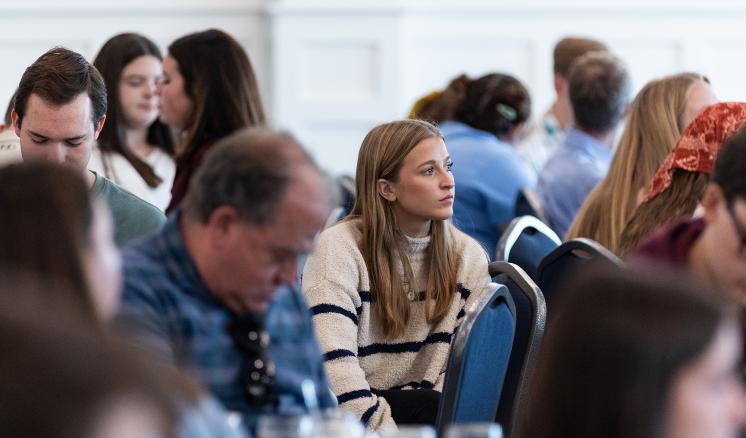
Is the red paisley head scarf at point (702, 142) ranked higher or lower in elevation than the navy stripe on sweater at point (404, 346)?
higher

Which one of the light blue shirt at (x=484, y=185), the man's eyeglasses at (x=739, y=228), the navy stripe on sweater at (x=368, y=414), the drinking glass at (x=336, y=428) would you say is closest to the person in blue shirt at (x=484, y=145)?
the light blue shirt at (x=484, y=185)

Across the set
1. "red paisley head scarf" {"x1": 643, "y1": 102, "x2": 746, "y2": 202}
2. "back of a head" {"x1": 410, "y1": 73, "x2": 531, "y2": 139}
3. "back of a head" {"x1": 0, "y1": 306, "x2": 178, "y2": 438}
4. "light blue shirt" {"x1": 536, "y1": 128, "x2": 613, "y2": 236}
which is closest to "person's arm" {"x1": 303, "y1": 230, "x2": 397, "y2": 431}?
"red paisley head scarf" {"x1": 643, "y1": 102, "x2": 746, "y2": 202}

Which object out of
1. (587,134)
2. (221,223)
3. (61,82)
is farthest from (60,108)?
(587,134)

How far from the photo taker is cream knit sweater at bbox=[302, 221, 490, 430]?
121 inches

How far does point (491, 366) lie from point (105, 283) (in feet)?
4.36

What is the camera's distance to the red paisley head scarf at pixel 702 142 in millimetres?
3203

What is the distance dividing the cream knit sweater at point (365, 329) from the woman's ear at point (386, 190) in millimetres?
129

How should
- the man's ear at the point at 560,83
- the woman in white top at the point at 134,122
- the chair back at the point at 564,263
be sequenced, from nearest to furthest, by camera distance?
the chair back at the point at 564,263 < the woman in white top at the point at 134,122 < the man's ear at the point at 560,83

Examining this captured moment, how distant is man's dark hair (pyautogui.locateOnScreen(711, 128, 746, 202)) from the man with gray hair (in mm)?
660

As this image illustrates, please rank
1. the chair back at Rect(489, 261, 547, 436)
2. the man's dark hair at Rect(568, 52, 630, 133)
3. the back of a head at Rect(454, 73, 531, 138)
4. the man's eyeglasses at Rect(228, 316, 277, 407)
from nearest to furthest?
1. the man's eyeglasses at Rect(228, 316, 277, 407)
2. the chair back at Rect(489, 261, 547, 436)
3. the man's dark hair at Rect(568, 52, 630, 133)
4. the back of a head at Rect(454, 73, 531, 138)

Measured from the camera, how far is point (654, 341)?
153 cm

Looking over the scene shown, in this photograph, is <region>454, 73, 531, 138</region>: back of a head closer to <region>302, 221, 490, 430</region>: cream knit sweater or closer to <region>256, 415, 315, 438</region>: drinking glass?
<region>302, 221, 490, 430</region>: cream knit sweater

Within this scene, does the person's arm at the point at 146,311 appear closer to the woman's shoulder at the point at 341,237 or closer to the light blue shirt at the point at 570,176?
the woman's shoulder at the point at 341,237

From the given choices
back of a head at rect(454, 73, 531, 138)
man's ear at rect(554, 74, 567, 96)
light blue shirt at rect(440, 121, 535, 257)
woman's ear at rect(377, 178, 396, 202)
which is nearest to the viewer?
woman's ear at rect(377, 178, 396, 202)
